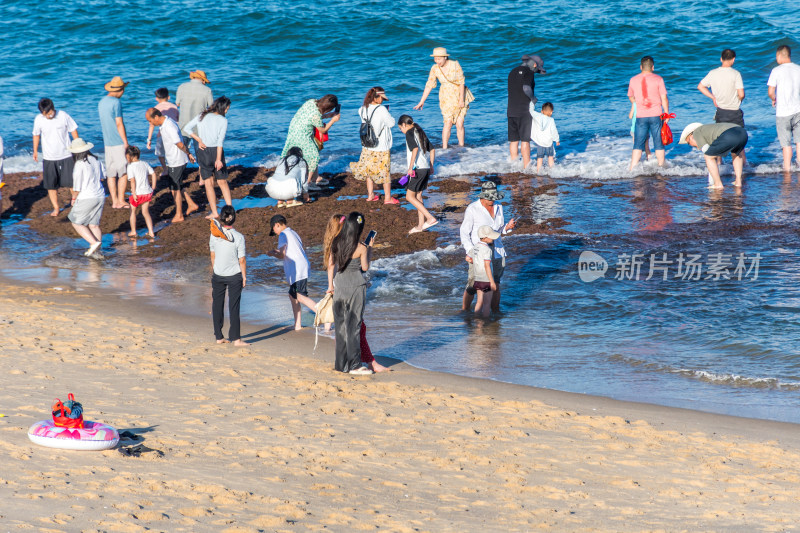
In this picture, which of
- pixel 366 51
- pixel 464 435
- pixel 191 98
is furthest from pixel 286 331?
pixel 366 51

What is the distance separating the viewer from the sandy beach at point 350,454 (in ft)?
15.6

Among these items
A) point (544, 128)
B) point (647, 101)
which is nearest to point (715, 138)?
point (647, 101)

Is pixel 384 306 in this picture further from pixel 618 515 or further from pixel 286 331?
pixel 618 515

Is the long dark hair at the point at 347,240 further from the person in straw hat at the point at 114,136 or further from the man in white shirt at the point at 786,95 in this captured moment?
the man in white shirt at the point at 786,95

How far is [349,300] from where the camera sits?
7.66 meters

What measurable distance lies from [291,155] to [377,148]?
53.7 inches

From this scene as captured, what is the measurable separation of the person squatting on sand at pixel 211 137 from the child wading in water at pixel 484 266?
15.8 feet

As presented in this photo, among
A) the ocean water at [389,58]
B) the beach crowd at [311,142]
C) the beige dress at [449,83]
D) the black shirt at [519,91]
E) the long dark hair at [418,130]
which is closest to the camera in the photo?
the long dark hair at [418,130]

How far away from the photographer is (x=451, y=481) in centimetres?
540

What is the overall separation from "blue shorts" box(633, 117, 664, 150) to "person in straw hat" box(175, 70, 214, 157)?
6952mm

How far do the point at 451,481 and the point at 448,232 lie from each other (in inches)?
277

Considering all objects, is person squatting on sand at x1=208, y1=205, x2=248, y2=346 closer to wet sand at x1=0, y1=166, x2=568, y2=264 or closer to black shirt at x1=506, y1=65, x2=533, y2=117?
wet sand at x1=0, y1=166, x2=568, y2=264

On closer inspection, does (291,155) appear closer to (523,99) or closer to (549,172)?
(523,99)

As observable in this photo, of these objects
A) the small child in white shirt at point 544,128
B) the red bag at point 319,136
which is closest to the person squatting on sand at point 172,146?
the red bag at point 319,136
